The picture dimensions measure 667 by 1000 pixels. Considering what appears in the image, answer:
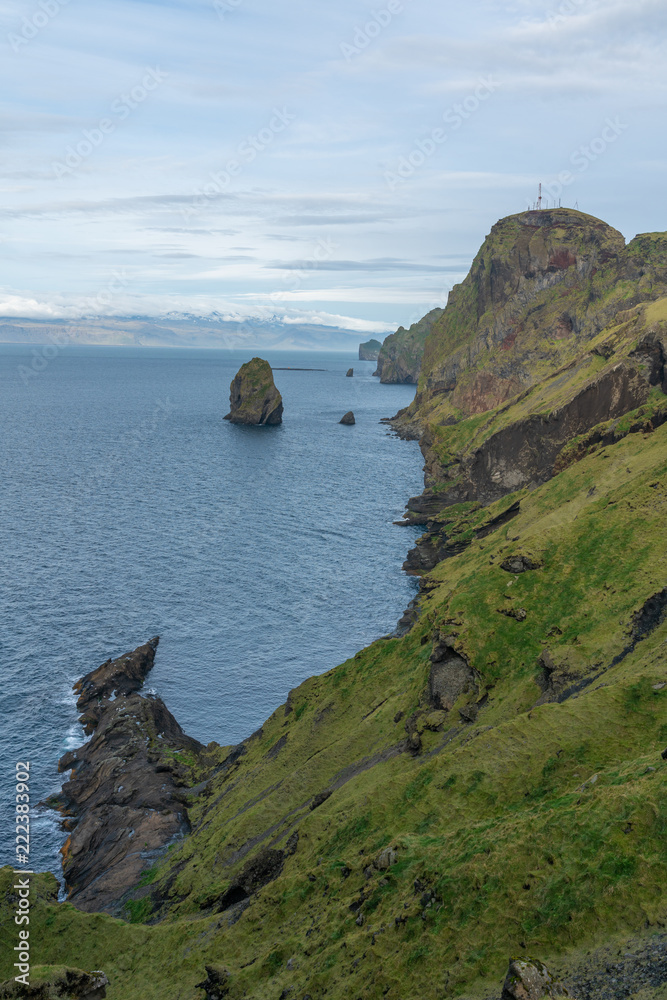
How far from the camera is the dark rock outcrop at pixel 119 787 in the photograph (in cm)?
4072

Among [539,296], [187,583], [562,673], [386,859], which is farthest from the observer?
[539,296]

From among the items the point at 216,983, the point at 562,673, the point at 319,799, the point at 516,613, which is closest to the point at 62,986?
the point at 216,983

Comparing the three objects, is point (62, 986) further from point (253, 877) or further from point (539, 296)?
Result: point (539, 296)

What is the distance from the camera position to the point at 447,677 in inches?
1388

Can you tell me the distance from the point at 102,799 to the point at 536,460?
5768 centimetres

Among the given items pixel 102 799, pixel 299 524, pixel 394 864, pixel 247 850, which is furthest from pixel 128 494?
pixel 394 864

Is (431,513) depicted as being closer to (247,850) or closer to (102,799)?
(102,799)

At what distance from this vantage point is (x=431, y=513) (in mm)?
106625

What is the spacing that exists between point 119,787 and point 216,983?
28.3 meters

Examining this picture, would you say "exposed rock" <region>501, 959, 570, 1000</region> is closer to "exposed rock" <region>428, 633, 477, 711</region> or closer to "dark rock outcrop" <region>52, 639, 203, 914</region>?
"exposed rock" <region>428, 633, 477, 711</region>

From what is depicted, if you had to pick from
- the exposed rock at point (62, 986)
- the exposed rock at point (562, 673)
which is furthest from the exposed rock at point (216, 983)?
the exposed rock at point (562, 673)

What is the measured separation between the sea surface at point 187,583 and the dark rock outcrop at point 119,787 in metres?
1.89

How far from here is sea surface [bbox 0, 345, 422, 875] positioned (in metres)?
60.3

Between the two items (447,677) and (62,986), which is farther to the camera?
(447,677)
